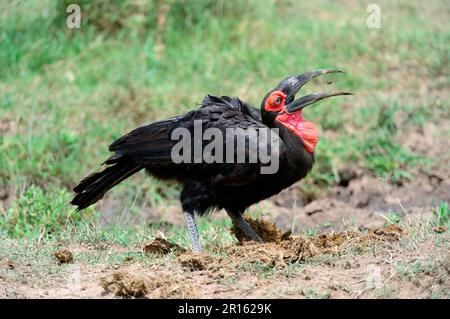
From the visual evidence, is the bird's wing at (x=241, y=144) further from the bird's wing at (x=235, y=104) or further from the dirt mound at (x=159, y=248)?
the dirt mound at (x=159, y=248)

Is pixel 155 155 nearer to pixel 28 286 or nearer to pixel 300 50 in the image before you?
pixel 28 286

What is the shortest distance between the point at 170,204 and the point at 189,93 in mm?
1461

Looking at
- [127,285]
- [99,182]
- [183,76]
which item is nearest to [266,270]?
[127,285]

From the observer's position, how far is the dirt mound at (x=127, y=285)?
421cm

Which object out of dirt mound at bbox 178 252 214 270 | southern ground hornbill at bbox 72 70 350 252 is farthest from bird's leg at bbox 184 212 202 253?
dirt mound at bbox 178 252 214 270

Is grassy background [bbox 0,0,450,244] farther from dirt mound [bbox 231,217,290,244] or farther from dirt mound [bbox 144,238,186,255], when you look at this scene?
dirt mound [bbox 144,238,186,255]

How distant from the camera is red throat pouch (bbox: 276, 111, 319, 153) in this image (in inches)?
211

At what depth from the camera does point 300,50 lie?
916 cm

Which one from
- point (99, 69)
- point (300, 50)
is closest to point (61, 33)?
point (99, 69)

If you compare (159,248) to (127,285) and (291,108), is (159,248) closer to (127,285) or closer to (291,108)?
(127,285)

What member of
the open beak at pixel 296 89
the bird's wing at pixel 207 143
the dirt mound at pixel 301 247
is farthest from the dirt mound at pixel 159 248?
the open beak at pixel 296 89

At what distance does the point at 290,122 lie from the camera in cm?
540
